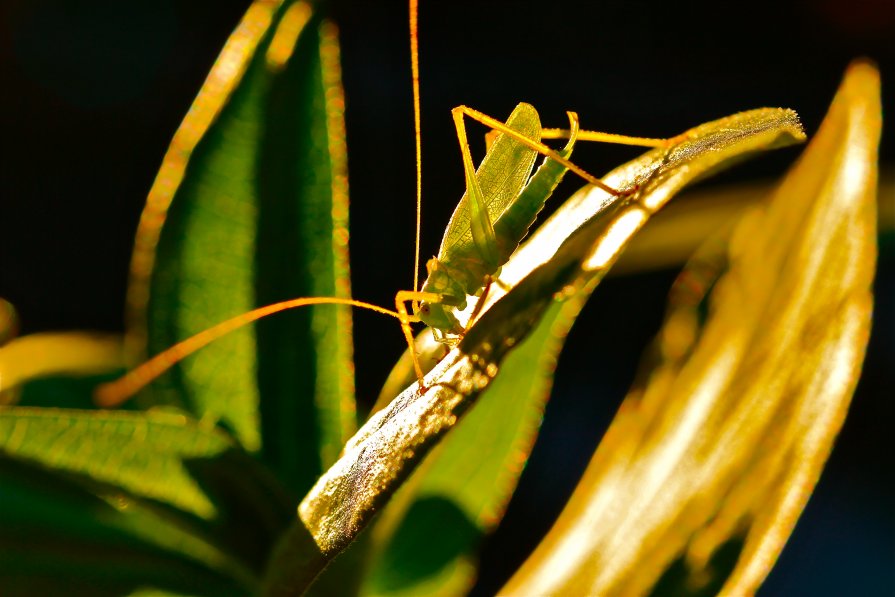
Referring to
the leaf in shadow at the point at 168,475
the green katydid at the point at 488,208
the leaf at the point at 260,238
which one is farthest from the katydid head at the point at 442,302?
the leaf in shadow at the point at 168,475

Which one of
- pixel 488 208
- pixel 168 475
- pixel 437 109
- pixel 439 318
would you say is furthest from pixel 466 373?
pixel 437 109

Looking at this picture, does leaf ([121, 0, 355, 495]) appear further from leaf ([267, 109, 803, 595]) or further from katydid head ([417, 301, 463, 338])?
katydid head ([417, 301, 463, 338])

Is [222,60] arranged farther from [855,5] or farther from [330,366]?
[855,5]

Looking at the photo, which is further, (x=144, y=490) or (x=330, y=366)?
(x=330, y=366)

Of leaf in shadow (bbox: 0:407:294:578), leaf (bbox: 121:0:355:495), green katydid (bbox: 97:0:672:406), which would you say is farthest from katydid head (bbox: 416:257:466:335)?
leaf in shadow (bbox: 0:407:294:578)

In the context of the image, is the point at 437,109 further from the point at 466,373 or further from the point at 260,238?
the point at 466,373

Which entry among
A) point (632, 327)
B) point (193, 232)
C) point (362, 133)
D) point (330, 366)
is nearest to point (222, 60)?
point (193, 232)
